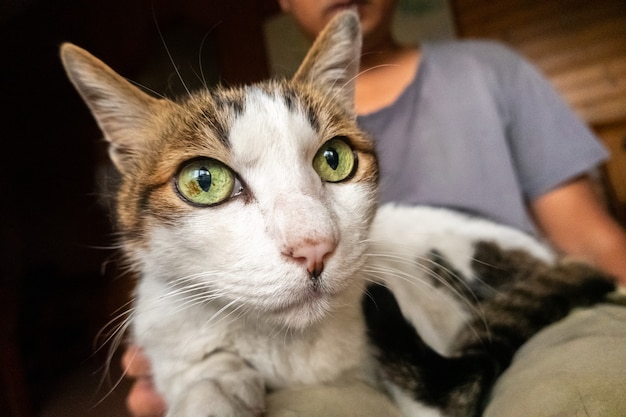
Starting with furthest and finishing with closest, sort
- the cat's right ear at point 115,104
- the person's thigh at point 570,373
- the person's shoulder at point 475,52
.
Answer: the person's shoulder at point 475,52
the cat's right ear at point 115,104
the person's thigh at point 570,373

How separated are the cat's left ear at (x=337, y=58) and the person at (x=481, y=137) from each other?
6.2 inches

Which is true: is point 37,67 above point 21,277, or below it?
above

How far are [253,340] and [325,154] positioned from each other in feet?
0.73

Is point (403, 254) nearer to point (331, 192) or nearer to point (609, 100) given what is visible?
point (331, 192)

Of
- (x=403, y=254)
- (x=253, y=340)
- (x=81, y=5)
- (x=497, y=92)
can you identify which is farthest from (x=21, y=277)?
(x=497, y=92)

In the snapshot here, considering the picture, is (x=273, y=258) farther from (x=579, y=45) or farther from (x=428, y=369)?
(x=579, y=45)

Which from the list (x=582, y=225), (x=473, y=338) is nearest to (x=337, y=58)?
(x=473, y=338)

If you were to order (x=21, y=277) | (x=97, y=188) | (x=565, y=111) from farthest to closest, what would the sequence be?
(x=565, y=111) < (x=97, y=188) < (x=21, y=277)

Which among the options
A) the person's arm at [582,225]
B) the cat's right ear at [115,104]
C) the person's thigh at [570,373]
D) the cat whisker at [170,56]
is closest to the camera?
the person's thigh at [570,373]

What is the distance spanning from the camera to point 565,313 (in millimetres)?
564

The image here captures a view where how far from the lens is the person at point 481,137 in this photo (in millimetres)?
800

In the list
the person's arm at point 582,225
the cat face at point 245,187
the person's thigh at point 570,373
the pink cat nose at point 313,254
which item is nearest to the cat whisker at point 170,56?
the cat face at point 245,187

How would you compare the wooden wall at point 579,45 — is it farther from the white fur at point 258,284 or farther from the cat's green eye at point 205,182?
the cat's green eye at point 205,182

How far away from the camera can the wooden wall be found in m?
0.77
